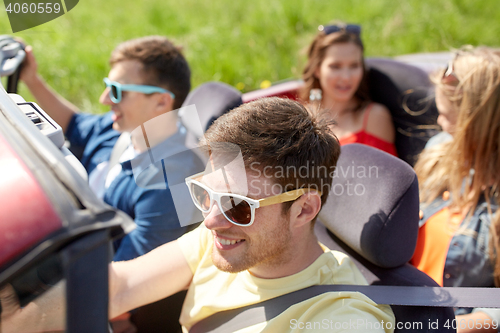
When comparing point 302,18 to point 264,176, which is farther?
point 302,18

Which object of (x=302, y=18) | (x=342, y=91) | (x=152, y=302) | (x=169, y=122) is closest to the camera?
(x=152, y=302)

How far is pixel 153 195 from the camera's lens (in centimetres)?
166

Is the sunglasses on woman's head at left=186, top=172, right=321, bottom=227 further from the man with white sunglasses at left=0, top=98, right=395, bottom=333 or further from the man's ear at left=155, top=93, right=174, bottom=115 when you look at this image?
the man's ear at left=155, top=93, right=174, bottom=115

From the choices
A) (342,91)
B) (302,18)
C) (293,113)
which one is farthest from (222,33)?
(293,113)

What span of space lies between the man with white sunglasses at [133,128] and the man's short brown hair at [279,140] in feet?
1.06

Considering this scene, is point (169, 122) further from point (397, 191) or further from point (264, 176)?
point (397, 191)

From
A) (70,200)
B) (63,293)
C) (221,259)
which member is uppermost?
(70,200)

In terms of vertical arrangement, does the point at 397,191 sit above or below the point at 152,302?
above

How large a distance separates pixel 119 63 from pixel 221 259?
1.36m

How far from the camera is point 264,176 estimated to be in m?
1.15

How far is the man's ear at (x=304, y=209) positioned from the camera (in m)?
1.20

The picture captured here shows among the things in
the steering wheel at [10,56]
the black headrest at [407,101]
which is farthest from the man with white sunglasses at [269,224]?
the black headrest at [407,101]

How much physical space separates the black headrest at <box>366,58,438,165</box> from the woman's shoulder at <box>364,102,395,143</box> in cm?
4

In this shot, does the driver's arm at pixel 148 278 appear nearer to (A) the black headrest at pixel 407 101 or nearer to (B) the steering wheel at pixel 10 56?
(B) the steering wheel at pixel 10 56
